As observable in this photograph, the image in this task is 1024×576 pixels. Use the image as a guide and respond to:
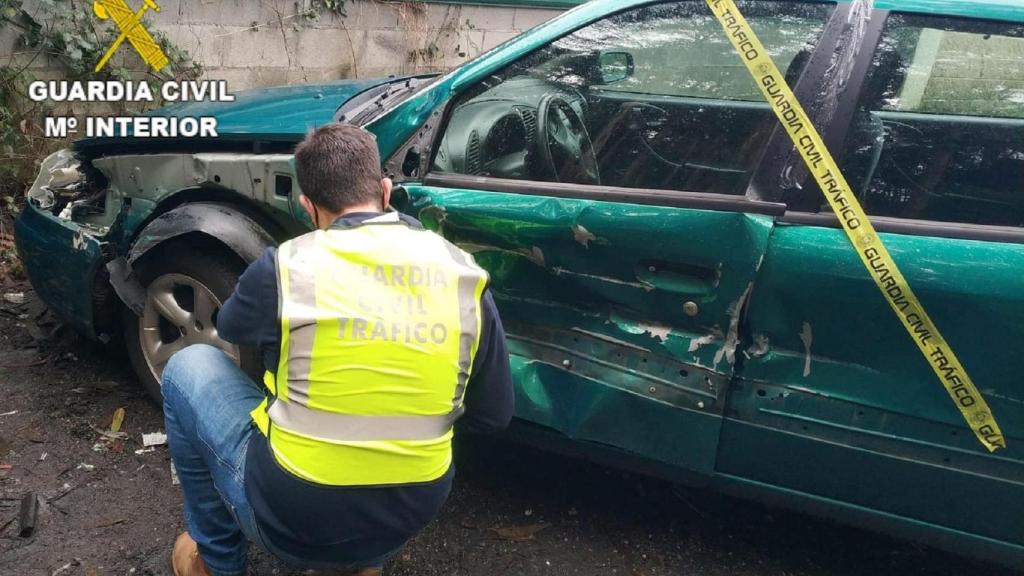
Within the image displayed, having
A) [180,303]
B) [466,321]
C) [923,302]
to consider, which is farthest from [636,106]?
[180,303]

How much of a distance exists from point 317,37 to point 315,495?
503cm

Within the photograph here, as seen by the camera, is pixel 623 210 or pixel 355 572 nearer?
pixel 355 572

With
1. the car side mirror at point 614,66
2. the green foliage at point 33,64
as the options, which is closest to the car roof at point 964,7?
the car side mirror at point 614,66

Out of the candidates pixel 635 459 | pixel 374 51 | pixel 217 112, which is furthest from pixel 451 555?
pixel 374 51

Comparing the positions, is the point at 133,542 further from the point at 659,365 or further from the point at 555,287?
the point at 659,365

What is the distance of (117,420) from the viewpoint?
9.91ft

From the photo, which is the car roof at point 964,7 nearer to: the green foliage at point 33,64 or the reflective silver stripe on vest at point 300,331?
the reflective silver stripe on vest at point 300,331

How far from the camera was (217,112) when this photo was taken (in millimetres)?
3025

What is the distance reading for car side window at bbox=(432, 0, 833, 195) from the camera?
7.21 feet

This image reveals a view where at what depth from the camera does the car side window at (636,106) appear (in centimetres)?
220

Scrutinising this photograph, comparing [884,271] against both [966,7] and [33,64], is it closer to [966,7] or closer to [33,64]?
[966,7]

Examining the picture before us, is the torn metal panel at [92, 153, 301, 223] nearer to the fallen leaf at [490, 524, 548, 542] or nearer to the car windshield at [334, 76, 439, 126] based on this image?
the car windshield at [334, 76, 439, 126]

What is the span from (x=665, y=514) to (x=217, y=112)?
2.16 meters

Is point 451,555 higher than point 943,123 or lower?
lower
